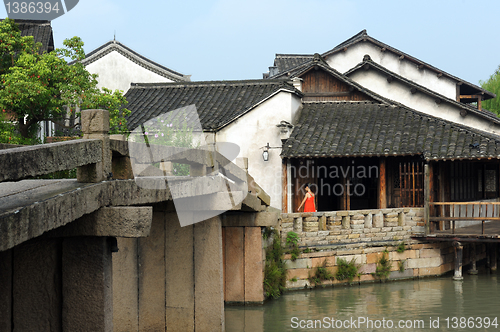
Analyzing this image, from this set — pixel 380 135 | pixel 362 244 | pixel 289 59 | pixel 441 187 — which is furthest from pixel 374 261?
pixel 289 59

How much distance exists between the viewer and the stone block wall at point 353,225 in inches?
553

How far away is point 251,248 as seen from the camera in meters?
12.3

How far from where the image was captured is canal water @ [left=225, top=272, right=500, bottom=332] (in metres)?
11.3

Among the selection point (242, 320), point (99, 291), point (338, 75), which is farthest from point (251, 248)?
point (338, 75)

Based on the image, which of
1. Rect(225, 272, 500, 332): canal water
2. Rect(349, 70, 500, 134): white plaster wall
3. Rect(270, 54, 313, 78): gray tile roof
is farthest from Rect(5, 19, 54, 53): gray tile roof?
Rect(225, 272, 500, 332): canal water

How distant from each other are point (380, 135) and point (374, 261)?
3.64 metres

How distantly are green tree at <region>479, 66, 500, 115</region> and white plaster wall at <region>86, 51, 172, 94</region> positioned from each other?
57.8ft

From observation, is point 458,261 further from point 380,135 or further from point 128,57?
point 128,57

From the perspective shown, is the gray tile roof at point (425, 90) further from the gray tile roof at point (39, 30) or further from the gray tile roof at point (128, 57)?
the gray tile roof at point (39, 30)

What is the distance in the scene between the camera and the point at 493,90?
3177 cm

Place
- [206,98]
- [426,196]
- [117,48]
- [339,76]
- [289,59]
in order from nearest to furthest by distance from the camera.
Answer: [426,196] → [339,76] → [206,98] → [117,48] → [289,59]

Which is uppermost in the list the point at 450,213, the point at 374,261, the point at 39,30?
the point at 39,30

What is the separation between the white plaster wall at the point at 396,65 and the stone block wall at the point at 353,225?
8.61 metres

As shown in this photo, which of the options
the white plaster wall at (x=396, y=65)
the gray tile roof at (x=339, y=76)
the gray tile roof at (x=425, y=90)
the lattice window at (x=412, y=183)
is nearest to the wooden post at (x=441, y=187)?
the lattice window at (x=412, y=183)
